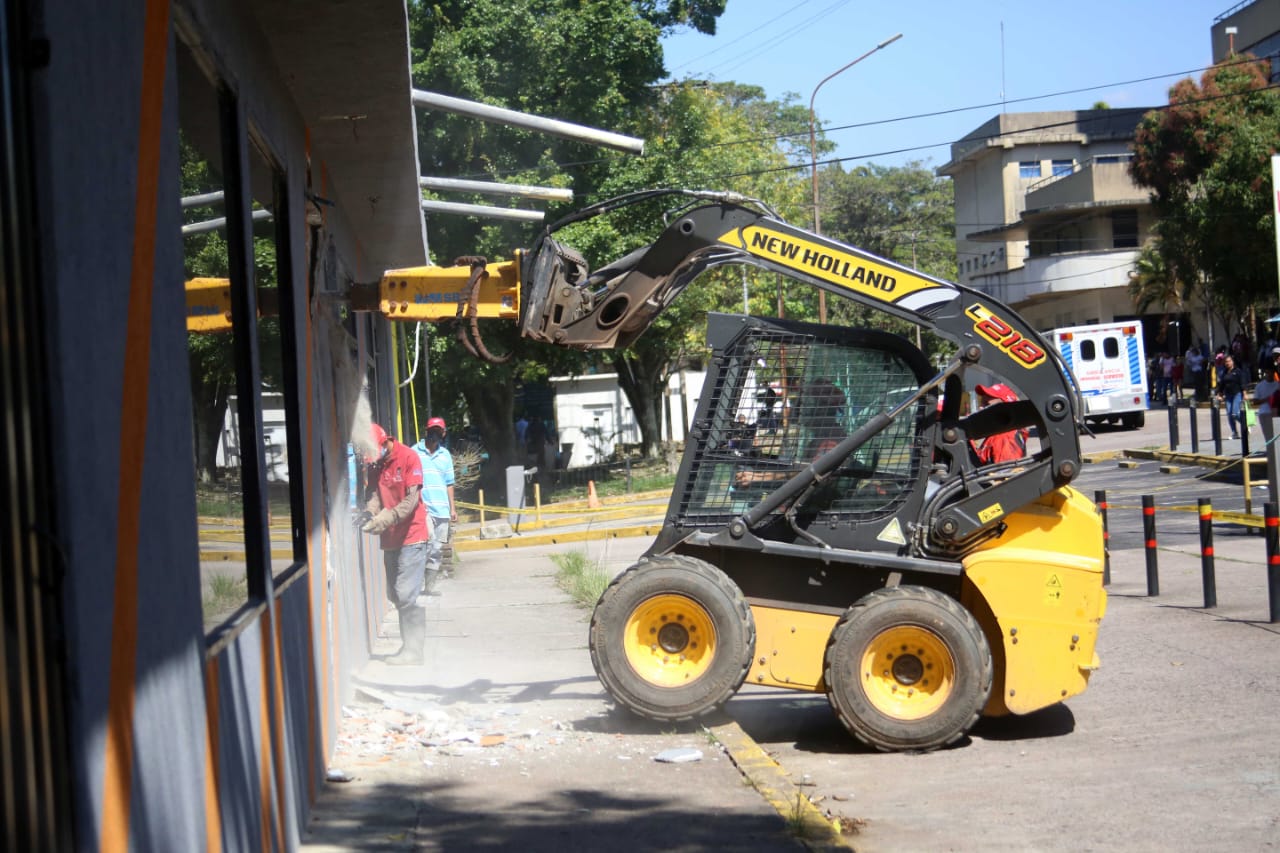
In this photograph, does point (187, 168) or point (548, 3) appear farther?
point (548, 3)

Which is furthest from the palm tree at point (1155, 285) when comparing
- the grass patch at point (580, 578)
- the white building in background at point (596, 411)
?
the grass patch at point (580, 578)

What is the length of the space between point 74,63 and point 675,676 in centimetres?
558

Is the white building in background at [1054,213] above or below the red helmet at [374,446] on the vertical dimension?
above

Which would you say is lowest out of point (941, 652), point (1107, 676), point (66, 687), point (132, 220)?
point (1107, 676)

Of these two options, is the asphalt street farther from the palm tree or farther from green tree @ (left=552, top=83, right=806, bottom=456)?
the palm tree

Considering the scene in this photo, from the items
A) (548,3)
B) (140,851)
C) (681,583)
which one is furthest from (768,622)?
(548,3)

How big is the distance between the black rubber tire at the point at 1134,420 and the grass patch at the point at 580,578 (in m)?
23.7

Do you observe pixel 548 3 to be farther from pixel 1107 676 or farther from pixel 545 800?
pixel 545 800

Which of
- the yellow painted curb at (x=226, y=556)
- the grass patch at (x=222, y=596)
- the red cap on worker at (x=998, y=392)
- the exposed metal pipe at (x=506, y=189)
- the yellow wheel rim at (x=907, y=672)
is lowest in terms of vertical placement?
the yellow wheel rim at (x=907, y=672)

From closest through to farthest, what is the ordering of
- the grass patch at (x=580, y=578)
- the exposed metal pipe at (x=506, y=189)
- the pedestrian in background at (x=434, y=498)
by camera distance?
the pedestrian in background at (x=434, y=498) < the exposed metal pipe at (x=506, y=189) < the grass patch at (x=580, y=578)

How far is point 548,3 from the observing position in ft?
95.9

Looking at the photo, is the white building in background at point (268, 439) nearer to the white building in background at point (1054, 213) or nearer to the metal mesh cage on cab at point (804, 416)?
the metal mesh cage on cab at point (804, 416)

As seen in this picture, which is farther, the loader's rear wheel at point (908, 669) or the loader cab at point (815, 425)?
the loader cab at point (815, 425)

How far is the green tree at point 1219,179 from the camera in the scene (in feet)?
126
